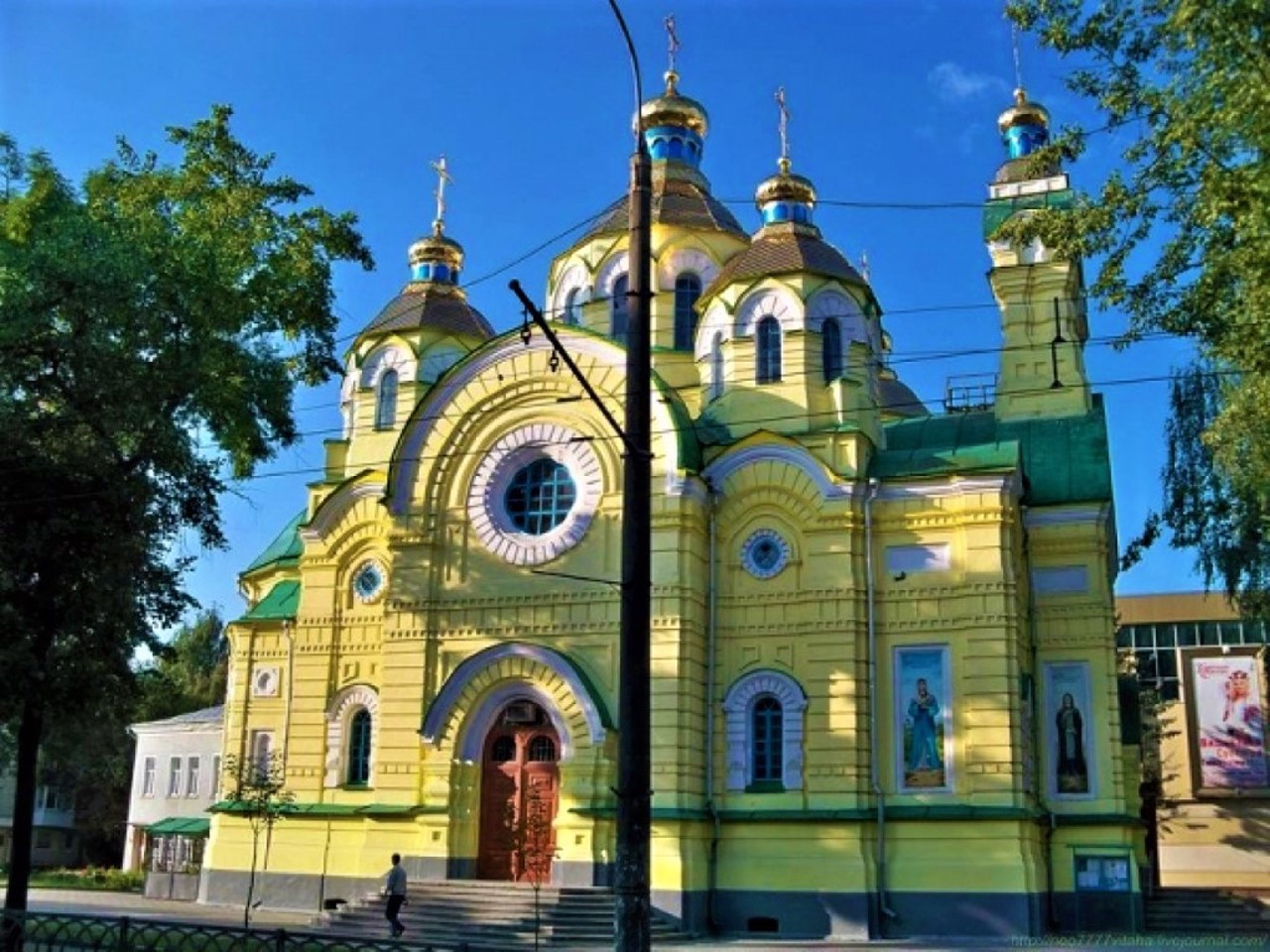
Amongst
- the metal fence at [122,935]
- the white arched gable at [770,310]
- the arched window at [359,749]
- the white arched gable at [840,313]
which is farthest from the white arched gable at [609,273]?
the metal fence at [122,935]

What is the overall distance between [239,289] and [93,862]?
1564 inches

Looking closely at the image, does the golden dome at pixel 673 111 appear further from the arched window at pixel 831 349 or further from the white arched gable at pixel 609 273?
the arched window at pixel 831 349

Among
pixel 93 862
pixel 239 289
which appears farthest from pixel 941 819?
pixel 93 862

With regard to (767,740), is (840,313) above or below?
above

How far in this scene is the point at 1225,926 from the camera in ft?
72.9

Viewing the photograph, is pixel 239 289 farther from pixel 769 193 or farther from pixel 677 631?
pixel 769 193

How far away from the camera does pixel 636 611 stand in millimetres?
9742

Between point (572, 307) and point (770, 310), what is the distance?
5.70 metres

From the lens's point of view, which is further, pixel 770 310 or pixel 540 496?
pixel 540 496

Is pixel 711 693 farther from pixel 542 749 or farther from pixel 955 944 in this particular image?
pixel 955 944

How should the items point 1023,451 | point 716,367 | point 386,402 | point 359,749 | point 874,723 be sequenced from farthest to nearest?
1. point 386,402
2. point 359,749
3. point 716,367
4. point 1023,451
5. point 874,723

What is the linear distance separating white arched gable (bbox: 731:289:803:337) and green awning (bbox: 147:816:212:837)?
17806 mm

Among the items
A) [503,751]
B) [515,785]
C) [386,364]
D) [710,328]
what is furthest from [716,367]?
[515,785]

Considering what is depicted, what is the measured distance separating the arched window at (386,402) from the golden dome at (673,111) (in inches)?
326
